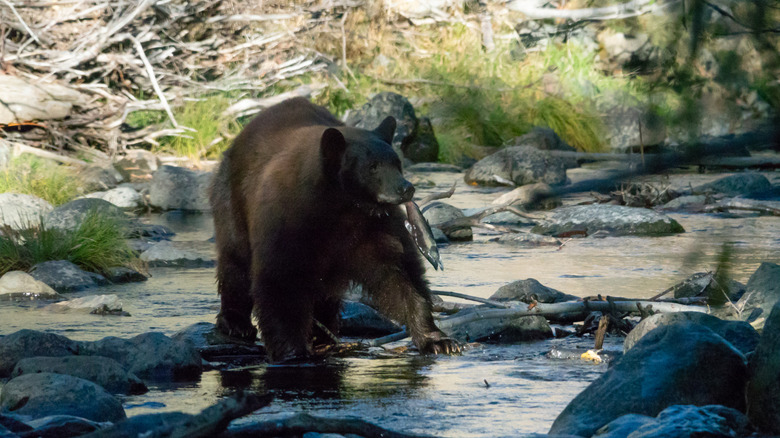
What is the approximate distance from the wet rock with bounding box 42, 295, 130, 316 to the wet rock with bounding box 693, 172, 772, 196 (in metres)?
8.12

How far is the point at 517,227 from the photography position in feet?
35.5

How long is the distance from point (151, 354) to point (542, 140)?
13168mm

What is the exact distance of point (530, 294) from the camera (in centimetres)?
623

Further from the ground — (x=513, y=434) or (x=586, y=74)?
(x=586, y=74)

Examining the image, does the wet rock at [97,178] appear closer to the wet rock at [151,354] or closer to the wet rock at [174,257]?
the wet rock at [174,257]

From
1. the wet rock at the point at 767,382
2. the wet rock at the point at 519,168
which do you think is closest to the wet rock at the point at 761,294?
the wet rock at the point at 767,382

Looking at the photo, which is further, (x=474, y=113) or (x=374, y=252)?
(x=474, y=113)

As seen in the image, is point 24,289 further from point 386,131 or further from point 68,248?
point 386,131

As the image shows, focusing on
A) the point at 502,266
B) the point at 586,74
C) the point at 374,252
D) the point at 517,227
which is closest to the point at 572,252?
the point at 502,266

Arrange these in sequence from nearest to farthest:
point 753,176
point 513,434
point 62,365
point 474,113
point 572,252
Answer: point 513,434 < point 62,365 < point 572,252 < point 753,176 < point 474,113

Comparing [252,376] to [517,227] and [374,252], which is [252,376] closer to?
[374,252]

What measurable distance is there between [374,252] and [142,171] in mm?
9265

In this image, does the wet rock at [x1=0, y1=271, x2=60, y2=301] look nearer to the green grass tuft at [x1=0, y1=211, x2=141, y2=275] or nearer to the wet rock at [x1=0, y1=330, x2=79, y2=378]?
the green grass tuft at [x1=0, y1=211, x2=141, y2=275]

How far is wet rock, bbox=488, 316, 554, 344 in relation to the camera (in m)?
5.59
